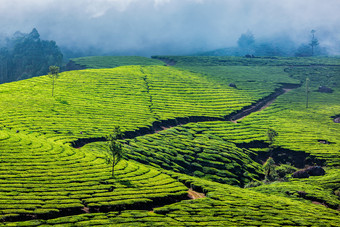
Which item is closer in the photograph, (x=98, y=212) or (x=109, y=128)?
(x=98, y=212)

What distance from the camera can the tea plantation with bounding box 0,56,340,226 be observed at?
4772 cm

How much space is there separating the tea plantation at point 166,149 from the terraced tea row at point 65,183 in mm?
158

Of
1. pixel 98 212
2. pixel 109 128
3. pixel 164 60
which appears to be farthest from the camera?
pixel 164 60

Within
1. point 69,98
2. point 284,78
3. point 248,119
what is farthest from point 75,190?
point 284,78

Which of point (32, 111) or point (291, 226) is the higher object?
point (32, 111)

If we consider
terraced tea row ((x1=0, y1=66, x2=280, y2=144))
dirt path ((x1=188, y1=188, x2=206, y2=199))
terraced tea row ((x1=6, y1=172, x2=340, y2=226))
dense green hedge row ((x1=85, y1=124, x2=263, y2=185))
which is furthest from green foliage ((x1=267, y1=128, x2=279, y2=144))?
dirt path ((x1=188, y1=188, x2=206, y2=199))

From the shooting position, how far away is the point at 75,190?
4966cm

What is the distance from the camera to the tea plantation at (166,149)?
157 ft

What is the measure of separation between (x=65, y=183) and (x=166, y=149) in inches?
1149

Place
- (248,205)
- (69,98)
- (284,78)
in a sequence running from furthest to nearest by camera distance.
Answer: (284,78) → (69,98) → (248,205)

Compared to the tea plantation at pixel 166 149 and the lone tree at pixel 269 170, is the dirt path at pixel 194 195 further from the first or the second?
the lone tree at pixel 269 170

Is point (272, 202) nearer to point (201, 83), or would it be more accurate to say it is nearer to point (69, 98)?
point (69, 98)

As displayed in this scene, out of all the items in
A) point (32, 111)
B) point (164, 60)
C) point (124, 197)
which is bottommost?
point (124, 197)

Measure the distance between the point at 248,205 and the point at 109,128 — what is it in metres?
38.9
